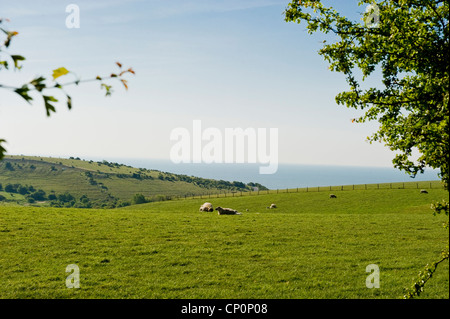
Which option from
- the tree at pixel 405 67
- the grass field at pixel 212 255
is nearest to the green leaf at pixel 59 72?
the tree at pixel 405 67

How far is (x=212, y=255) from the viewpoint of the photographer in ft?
72.8

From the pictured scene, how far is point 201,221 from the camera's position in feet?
116

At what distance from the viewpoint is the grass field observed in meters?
16.2

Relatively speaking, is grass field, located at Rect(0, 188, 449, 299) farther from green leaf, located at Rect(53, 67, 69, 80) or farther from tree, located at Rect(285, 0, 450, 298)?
green leaf, located at Rect(53, 67, 69, 80)

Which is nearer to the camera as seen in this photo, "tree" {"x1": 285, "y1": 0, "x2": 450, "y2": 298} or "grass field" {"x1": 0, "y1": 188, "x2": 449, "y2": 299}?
"tree" {"x1": 285, "y1": 0, "x2": 450, "y2": 298}

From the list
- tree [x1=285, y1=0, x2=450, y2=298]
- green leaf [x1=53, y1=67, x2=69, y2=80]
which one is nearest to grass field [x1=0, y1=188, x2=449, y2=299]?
tree [x1=285, y1=0, x2=450, y2=298]

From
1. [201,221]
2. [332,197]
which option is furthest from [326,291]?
[332,197]

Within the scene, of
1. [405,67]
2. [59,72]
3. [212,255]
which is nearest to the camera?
[59,72]

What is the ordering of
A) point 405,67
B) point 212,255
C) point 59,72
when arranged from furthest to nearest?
point 212,255, point 405,67, point 59,72

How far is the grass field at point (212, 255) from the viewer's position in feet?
53.3

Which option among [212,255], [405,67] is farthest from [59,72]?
[212,255]

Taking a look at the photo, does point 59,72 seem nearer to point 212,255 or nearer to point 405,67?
point 405,67

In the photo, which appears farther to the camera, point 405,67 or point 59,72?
point 405,67
